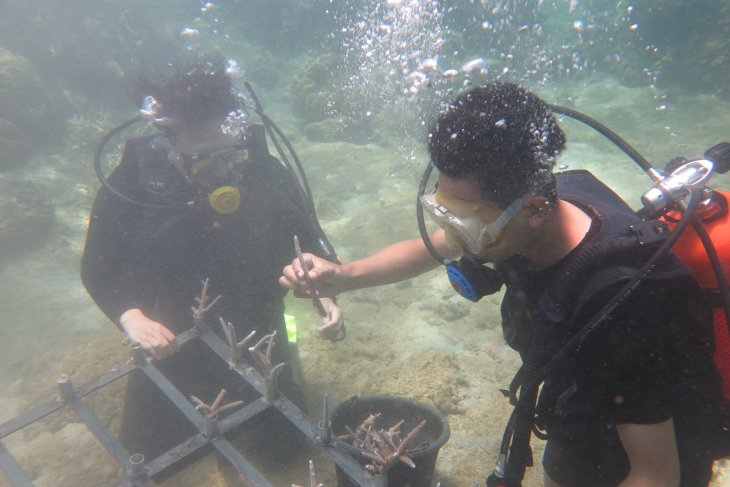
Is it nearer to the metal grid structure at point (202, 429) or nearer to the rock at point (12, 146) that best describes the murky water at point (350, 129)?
the rock at point (12, 146)

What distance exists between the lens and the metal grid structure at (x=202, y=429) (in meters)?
2.56

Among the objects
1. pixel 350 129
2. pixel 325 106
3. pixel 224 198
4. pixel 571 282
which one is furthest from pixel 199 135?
pixel 325 106

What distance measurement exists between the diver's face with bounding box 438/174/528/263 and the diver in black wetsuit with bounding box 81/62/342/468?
1815mm

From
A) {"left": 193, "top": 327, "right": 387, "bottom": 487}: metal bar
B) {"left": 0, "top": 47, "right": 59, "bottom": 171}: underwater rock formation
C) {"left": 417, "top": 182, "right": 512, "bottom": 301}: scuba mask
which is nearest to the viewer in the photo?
{"left": 417, "top": 182, "right": 512, "bottom": 301}: scuba mask

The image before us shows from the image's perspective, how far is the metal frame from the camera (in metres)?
2.56

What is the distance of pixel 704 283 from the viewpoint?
1.68 m

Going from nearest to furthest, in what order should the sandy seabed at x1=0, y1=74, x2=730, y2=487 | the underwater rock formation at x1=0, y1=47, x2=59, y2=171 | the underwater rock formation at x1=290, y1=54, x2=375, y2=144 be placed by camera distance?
the sandy seabed at x1=0, y1=74, x2=730, y2=487 < the underwater rock formation at x1=0, y1=47, x2=59, y2=171 < the underwater rock formation at x1=290, y1=54, x2=375, y2=144

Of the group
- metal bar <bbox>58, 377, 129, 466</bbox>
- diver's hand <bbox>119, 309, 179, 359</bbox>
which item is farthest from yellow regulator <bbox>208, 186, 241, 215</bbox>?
metal bar <bbox>58, 377, 129, 466</bbox>

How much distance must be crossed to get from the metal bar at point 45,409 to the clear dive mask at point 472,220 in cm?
287

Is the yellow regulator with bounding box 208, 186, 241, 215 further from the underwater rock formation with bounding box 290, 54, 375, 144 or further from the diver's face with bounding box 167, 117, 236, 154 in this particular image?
the underwater rock formation with bounding box 290, 54, 375, 144

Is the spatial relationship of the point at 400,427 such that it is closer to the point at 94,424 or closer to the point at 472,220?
the point at 94,424

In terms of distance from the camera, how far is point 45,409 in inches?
119

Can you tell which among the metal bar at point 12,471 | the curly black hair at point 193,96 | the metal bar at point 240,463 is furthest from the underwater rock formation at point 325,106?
the metal bar at point 12,471

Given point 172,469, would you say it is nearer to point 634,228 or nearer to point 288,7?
point 634,228
